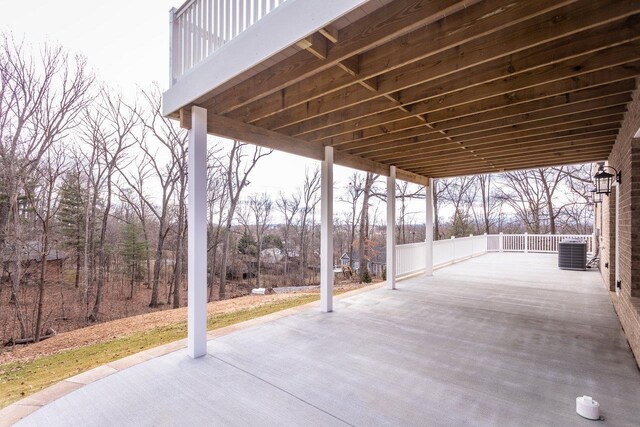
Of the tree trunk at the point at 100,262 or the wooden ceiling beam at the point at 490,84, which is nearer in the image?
the wooden ceiling beam at the point at 490,84

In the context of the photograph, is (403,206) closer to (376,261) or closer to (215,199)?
(376,261)

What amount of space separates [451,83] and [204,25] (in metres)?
2.63

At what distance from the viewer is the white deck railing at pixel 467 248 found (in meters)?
8.32

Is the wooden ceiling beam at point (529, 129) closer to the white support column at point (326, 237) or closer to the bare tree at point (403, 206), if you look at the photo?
the white support column at point (326, 237)

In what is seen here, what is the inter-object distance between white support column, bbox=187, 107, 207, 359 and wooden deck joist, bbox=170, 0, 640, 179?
0.99ft

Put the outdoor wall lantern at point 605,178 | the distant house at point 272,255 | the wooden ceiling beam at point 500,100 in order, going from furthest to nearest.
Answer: the distant house at point 272,255
the outdoor wall lantern at point 605,178
the wooden ceiling beam at point 500,100

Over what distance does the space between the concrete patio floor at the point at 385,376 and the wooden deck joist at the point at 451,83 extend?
268 centimetres

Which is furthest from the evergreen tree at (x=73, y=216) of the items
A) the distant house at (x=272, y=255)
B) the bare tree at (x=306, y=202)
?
the bare tree at (x=306, y=202)

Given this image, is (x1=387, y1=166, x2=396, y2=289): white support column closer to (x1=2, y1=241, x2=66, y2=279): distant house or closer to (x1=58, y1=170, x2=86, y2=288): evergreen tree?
(x1=2, y1=241, x2=66, y2=279): distant house

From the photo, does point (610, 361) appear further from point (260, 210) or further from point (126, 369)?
point (260, 210)

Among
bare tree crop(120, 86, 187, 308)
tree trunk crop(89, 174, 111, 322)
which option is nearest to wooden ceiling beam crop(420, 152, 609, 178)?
bare tree crop(120, 86, 187, 308)

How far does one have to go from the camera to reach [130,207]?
14664 mm

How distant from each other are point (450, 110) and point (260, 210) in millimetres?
16818

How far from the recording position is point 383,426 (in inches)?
84.6
